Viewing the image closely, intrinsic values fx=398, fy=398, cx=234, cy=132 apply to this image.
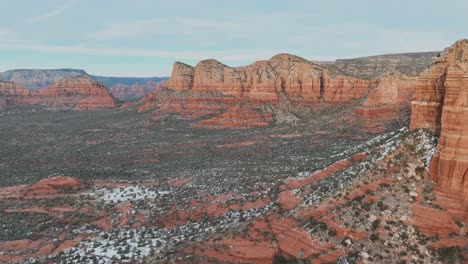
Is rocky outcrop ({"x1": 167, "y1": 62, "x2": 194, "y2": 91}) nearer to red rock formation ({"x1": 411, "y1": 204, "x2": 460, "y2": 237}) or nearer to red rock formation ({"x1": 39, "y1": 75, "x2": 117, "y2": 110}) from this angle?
red rock formation ({"x1": 39, "y1": 75, "x2": 117, "y2": 110})

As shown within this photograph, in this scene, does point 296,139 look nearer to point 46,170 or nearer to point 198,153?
point 198,153

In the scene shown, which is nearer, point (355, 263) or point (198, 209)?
point (355, 263)

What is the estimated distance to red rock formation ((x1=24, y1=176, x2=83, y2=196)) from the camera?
45.8 metres

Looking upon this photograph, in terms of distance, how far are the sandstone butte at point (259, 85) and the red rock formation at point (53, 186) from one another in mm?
49864

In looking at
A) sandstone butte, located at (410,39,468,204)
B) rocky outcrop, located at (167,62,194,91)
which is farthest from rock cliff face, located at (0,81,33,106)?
sandstone butte, located at (410,39,468,204)

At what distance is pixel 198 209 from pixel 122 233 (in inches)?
280

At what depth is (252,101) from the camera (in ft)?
339

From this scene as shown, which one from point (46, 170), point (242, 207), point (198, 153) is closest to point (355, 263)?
point (242, 207)

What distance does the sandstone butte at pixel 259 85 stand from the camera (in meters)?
94.2

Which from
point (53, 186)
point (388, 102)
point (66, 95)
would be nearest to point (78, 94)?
point (66, 95)

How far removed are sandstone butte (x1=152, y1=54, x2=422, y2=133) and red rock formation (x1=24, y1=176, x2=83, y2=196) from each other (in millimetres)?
49864

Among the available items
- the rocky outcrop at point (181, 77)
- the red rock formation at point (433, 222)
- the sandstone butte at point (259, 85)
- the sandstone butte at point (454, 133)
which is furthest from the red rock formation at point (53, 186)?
the rocky outcrop at point (181, 77)

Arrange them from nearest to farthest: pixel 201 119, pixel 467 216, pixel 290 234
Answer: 1. pixel 467 216
2. pixel 290 234
3. pixel 201 119

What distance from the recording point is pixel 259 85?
342 feet
